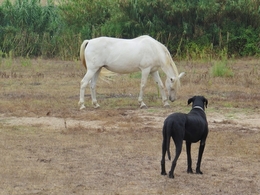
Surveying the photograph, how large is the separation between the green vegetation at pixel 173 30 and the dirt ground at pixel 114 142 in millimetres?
6208

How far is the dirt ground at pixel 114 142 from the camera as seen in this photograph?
8.45 metres

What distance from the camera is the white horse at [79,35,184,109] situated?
1535cm

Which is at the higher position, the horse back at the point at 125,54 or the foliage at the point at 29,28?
the horse back at the point at 125,54

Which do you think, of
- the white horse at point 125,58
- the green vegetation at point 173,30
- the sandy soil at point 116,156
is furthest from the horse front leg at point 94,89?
the green vegetation at point 173,30

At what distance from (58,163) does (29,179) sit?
3.38 ft

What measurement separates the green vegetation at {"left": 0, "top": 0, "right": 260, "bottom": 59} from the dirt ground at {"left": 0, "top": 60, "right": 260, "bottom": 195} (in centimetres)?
621

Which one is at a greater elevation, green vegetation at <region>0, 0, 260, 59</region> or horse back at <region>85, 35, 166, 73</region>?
horse back at <region>85, 35, 166, 73</region>

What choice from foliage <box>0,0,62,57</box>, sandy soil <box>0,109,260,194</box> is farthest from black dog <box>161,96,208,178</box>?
foliage <box>0,0,62,57</box>

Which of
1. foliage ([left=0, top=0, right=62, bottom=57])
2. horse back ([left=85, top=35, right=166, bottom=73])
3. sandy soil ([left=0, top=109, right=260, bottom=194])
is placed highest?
horse back ([left=85, top=35, right=166, bottom=73])

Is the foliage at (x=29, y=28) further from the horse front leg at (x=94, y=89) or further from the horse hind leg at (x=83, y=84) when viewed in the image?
the horse hind leg at (x=83, y=84)

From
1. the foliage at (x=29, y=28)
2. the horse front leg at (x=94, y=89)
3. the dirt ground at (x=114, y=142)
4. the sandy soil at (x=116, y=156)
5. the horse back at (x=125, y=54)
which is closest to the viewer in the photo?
the sandy soil at (x=116, y=156)

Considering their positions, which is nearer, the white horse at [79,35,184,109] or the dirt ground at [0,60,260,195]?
the dirt ground at [0,60,260,195]

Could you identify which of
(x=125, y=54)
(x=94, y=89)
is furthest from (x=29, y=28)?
(x=125, y=54)

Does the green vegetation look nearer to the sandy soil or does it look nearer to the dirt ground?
the dirt ground
